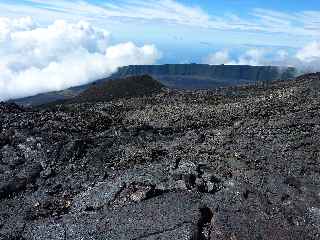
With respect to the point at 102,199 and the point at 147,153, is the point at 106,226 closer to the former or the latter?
the point at 102,199

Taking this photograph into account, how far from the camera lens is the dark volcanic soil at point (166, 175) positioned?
71.0 ft

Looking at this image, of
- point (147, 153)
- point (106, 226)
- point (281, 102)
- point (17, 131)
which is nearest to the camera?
point (106, 226)

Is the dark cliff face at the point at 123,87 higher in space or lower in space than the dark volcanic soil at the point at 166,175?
lower

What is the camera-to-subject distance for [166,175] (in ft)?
84.3

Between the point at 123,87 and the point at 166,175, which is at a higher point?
the point at 166,175

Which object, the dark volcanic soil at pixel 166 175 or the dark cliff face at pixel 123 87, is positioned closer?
the dark volcanic soil at pixel 166 175

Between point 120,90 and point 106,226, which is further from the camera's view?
point 120,90

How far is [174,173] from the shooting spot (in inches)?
1019

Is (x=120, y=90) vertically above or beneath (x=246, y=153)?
beneath

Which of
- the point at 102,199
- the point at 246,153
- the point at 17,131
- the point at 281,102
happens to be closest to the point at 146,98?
the point at 281,102

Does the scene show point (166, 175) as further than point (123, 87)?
No

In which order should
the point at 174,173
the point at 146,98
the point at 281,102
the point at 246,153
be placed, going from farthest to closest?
the point at 146,98, the point at 281,102, the point at 246,153, the point at 174,173

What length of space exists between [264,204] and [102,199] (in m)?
7.41

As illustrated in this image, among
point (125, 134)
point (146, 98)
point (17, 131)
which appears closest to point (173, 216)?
point (125, 134)
